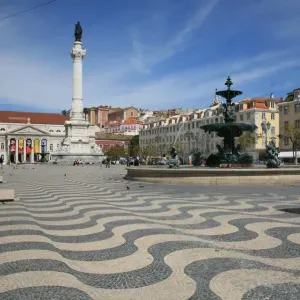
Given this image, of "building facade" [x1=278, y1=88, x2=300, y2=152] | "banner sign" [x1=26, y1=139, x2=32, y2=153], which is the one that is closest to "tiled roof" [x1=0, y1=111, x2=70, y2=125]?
"banner sign" [x1=26, y1=139, x2=32, y2=153]

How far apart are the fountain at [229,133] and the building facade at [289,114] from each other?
4340 cm

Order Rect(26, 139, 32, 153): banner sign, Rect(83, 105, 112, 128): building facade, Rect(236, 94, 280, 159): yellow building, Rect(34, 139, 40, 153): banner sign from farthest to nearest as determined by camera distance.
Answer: Rect(83, 105, 112, 128): building facade < Rect(34, 139, 40, 153): banner sign < Rect(26, 139, 32, 153): banner sign < Rect(236, 94, 280, 159): yellow building

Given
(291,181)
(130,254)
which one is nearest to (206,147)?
(291,181)

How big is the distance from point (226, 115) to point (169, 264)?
62.1 ft

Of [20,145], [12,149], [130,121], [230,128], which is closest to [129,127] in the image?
[130,121]

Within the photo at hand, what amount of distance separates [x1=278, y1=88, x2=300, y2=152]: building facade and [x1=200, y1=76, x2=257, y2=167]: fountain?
43399 millimetres

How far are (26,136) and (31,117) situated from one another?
39.2 ft

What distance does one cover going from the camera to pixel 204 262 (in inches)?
192

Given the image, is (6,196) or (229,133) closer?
(6,196)

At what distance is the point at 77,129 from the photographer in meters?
65.9

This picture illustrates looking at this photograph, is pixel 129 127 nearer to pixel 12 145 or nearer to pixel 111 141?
pixel 111 141

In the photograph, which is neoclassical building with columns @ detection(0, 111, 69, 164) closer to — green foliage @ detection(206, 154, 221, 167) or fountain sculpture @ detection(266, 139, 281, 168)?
green foliage @ detection(206, 154, 221, 167)

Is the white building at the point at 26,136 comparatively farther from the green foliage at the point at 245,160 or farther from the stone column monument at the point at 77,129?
the green foliage at the point at 245,160

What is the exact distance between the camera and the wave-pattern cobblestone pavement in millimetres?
3916
